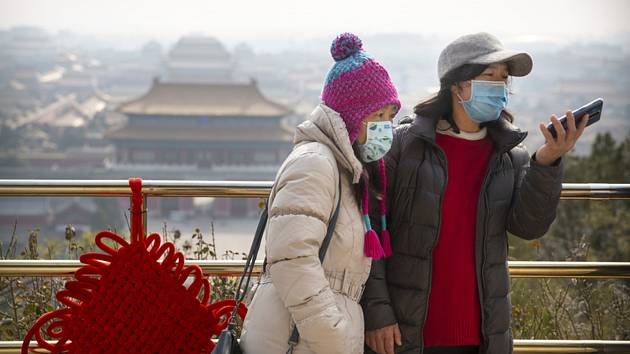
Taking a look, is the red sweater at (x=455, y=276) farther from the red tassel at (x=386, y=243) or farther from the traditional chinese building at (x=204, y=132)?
the traditional chinese building at (x=204, y=132)

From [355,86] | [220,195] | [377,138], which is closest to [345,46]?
[355,86]

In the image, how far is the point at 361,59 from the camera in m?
1.83

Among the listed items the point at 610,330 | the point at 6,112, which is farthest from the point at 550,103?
the point at 610,330

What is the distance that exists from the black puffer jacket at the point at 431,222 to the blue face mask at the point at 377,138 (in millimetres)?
169

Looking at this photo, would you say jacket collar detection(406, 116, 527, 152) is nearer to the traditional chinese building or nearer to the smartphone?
the smartphone

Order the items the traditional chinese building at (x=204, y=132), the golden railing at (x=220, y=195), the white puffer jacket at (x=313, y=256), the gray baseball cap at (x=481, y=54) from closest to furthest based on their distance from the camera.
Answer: the white puffer jacket at (x=313, y=256) → the gray baseball cap at (x=481, y=54) → the golden railing at (x=220, y=195) → the traditional chinese building at (x=204, y=132)

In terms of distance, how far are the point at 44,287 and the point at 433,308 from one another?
158 cm

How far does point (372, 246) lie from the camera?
71.8 inches

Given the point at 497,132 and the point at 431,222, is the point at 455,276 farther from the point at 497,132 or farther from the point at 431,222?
the point at 497,132

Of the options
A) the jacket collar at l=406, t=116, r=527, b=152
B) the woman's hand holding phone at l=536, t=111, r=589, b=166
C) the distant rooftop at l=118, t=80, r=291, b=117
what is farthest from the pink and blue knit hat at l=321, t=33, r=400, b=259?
the distant rooftop at l=118, t=80, r=291, b=117

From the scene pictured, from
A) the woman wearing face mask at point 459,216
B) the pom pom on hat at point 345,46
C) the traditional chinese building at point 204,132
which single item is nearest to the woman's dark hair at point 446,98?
the woman wearing face mask at point 459,216

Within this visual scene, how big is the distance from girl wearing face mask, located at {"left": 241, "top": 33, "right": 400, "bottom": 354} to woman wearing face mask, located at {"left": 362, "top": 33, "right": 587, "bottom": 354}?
113 millimetres

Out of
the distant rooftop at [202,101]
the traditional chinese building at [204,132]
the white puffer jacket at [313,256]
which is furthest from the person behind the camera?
the distant rooftop at [202,101]

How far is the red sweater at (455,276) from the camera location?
6.56ft
